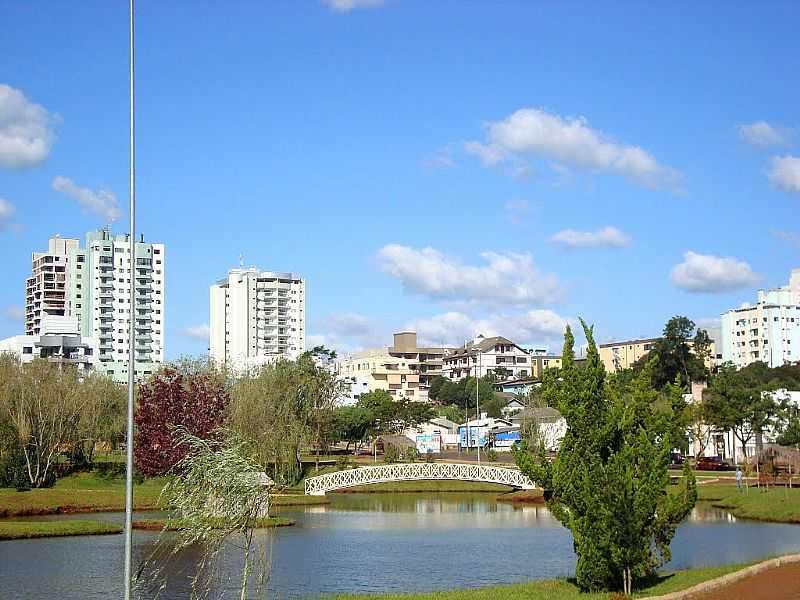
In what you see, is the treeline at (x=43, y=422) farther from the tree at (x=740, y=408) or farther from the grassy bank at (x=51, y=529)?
the tree at (x=740, y=408)

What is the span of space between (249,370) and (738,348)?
361 feet

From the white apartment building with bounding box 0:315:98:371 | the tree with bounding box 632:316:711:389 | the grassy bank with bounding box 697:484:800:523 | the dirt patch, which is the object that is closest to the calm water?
the grassy bank with bounding box 697:484:800:523

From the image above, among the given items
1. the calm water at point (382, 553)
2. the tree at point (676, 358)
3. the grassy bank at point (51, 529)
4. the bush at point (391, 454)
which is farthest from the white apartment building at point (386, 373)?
the grassy bank at point (51, 529)

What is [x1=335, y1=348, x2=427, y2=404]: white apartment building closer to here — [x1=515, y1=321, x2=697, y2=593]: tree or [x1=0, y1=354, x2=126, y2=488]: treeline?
[x1=0, y1=354, x2=126, y2=488]: treeline

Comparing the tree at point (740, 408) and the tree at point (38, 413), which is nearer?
the tree at point (38, 413)

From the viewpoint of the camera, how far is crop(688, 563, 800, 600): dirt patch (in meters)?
24.5

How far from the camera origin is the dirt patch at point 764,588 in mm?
24531

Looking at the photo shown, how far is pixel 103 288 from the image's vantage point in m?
176

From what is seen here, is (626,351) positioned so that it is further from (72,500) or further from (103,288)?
(72,500)

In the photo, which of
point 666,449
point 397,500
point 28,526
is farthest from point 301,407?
point 666,449

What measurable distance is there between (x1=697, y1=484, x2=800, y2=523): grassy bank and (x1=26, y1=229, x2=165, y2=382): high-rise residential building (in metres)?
123

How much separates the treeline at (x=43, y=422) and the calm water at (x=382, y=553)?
12.4 meters

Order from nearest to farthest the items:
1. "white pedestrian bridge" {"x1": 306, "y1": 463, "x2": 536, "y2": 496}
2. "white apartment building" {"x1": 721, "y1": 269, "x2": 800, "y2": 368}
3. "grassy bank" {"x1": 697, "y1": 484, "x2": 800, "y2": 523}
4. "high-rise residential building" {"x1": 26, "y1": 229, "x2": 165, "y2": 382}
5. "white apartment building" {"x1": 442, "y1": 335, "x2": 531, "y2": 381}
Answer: "grassy bank" {"x1": 697, "y1": 484, "x2": 800, "y2": 523} < "white pedestrian bridge" {"x1": 306, "y1": 463, "x2": 536, "y2": 496} < "white apartment building" {"x1": 721, "y1": 269, "x2": 800, "y2": 368} < "high-rise residential building" {"x1": 26, "y1": 229, "x2": 165, "y2": 382} < "white apartment building" {"x1": 442, "y1": 335, "x2": 531, "y2": 381}

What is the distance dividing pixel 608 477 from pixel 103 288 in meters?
159
